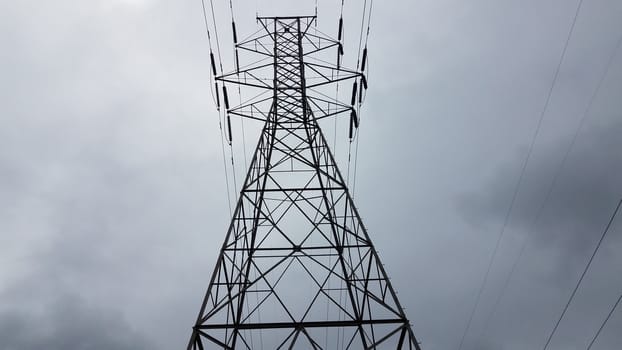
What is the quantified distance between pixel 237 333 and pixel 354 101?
918 cm

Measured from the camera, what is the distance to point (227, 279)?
8.88 metres

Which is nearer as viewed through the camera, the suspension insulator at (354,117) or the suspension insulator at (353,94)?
the suspension insulator at (354,117)

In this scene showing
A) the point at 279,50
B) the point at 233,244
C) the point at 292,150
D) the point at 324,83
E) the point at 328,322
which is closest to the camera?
the point at 328,322

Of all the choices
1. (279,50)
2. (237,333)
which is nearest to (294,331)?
(237,333)

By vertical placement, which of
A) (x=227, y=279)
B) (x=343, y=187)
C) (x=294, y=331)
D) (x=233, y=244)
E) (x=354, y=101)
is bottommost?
(x=294, y=331)

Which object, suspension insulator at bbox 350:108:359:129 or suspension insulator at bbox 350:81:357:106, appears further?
suspension insulator at bbox 350:81:357:106

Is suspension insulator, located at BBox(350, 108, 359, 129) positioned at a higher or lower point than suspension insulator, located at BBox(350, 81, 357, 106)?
lower

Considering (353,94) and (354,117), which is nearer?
(354,117)

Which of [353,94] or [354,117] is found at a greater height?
[353,94]

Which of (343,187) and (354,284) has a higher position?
(343,187)

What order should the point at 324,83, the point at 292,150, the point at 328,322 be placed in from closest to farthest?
the point at 328,322 → the point at 292,150 → the point at 324,83

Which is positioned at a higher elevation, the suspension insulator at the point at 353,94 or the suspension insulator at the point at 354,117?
the suspension insulator at the point at 353,94

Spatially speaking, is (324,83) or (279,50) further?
(279,50)

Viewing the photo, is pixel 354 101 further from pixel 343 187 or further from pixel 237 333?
pixel 237 333
